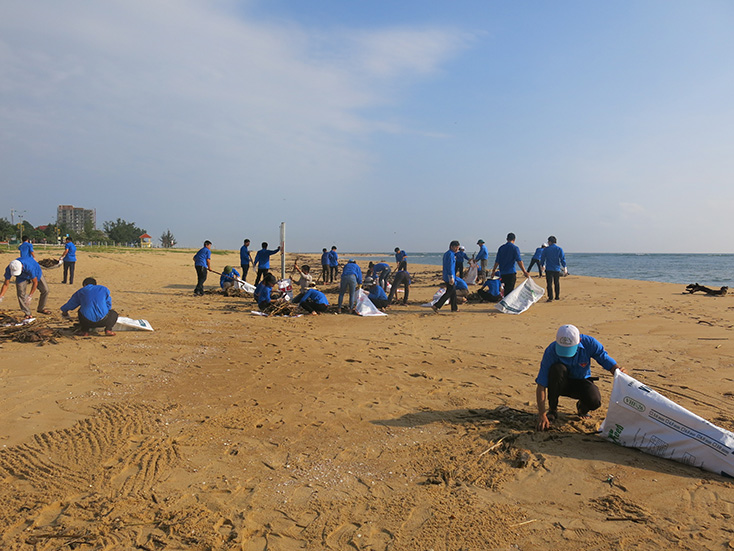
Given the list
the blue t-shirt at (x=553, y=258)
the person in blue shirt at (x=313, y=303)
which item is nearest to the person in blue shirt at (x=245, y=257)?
the person in blue shirt at (x=313, y=303)

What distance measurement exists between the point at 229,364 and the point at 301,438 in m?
2.77

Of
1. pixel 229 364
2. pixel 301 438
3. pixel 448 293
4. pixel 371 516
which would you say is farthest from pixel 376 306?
pixel 371 516

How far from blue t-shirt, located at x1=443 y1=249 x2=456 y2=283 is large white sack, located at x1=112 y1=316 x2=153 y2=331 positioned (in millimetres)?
6490

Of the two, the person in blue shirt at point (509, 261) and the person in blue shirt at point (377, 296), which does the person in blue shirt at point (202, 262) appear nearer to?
the person in blue shirt at point (377, 296)

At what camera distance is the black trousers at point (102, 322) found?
7.72 metres

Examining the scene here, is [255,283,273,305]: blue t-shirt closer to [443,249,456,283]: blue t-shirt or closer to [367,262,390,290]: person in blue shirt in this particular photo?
[367,262,390,290]: person in blue shirt

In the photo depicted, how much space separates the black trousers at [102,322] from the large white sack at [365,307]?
517 centimetres

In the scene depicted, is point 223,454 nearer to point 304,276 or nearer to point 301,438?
point 301,438

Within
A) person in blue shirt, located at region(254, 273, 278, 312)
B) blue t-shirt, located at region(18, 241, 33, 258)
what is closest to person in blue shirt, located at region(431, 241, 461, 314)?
person in blue shirt, located at region(254, 273, 278, 312)

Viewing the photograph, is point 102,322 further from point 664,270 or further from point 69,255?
point 664,270

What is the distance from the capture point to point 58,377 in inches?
224

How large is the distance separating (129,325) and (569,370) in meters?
7.47

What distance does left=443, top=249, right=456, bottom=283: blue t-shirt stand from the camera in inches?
419

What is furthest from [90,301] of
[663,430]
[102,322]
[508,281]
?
[508,281]
